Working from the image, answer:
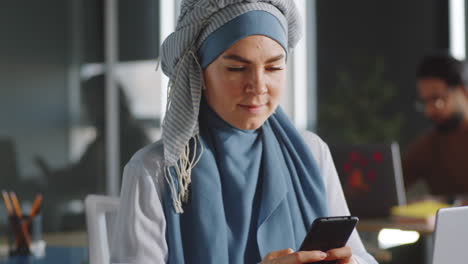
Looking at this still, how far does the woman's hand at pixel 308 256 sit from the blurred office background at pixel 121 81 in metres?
2.91

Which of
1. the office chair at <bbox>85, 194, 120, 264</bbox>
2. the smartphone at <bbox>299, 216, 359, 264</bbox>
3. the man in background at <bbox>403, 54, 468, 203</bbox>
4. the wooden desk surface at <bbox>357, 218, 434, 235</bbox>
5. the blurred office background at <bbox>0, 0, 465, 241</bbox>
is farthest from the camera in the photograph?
the blurred office background at <bbox>0, 0, 465, 241</bbox>

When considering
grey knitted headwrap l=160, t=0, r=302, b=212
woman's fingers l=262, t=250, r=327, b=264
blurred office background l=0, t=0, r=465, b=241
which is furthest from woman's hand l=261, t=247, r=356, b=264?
blurred office background l=0, t=0, r=465, b=241

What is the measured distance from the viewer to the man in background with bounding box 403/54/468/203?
11.5 ft

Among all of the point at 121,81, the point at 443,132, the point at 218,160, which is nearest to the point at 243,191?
the point at 218,160

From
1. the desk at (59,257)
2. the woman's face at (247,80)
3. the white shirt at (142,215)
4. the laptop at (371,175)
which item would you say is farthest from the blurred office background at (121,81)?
the woman's face at (247,80)

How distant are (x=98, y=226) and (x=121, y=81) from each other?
317 cm

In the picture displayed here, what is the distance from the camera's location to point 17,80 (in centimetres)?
395

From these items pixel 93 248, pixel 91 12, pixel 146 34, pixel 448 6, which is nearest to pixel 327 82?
pixel 448 6

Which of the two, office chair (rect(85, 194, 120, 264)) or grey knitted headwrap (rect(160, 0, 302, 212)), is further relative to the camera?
office chair (rect(85, 194, 120, 264))

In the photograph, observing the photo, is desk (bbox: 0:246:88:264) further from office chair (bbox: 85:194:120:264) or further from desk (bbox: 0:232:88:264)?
office chair (bbox: 85:194:120:264)

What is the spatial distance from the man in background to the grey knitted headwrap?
223 centimetres

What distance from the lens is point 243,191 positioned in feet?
4.89

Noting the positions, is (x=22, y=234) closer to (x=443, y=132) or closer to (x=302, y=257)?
(x=302, y=257)

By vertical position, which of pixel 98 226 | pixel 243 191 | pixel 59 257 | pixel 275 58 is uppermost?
pixel 275 58
